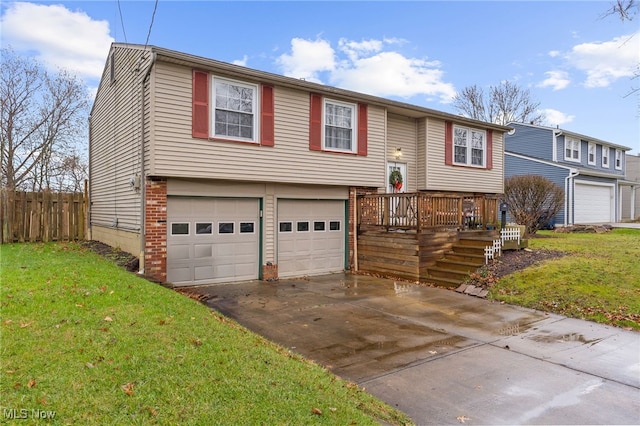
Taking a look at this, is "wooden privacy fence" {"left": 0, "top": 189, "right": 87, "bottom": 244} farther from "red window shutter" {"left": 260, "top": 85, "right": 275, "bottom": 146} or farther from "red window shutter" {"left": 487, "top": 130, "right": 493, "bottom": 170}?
"red window shutter" {"left": 487, "top": 130, "right": 493, "bottom": 170}

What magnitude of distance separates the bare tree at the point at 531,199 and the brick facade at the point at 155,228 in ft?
49.8

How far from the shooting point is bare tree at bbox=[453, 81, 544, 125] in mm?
34969

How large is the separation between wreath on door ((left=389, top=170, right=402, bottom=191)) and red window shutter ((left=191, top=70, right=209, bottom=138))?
666 centimetres

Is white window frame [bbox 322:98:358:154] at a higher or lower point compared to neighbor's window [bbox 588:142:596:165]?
lower

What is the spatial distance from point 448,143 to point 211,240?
30.5 feet

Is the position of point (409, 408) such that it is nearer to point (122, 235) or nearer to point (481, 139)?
point (122, 235)

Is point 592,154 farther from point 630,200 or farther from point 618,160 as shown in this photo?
point 630,200

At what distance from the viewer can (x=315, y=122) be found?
36.6ft

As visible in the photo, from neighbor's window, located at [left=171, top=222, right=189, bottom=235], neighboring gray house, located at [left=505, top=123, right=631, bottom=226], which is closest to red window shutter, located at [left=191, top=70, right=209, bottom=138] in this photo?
neighbor's window, located at [left=171, top=222, right=189, bottom=235]

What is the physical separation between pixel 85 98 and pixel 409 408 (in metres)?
24.2

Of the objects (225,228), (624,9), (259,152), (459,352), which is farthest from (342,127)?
(459,352)

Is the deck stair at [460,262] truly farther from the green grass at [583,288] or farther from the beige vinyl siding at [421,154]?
the beige vinyl siding at [421,154]

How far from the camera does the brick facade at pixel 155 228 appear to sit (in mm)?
8859

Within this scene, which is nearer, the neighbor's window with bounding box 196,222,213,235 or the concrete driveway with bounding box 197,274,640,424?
the concrete driveway with bounding box 197,274,640,424
